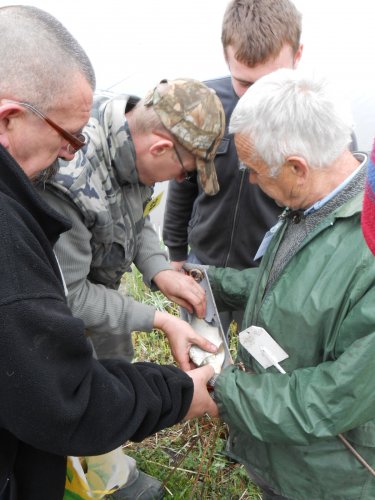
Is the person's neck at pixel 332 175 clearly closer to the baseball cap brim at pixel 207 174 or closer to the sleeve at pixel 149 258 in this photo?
the baseball cap brim at pixel 207 174

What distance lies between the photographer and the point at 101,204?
5.72 feet

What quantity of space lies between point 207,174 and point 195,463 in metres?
1.74

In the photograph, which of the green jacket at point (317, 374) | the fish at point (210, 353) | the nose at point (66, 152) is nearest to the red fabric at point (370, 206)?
the green jacket at point (317, 374)

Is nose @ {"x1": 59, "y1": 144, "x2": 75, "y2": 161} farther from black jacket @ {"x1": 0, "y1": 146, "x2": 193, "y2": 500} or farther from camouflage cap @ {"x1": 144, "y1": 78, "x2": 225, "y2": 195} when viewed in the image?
camouflage cap @ {"x1": 144, "y1": 78, "x2": 225, "y2": 195}

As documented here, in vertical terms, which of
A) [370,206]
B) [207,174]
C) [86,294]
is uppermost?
[370,206]

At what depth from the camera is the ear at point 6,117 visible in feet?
3.92

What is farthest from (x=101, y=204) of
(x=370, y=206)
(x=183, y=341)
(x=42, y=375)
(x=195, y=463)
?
(x=195, y=463)

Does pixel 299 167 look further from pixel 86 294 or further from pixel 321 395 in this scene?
pixel 86 294

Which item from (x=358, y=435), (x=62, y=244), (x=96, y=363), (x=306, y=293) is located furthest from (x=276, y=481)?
(x=62, y=244)

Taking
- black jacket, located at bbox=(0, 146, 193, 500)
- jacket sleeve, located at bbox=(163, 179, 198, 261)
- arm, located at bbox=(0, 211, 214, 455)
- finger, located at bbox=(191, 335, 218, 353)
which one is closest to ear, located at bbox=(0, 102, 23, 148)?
black jacket, located at bbox=(0, 146, 193, 500)

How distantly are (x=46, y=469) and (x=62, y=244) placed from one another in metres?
0.71

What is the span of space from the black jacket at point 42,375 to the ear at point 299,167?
2.24 feet

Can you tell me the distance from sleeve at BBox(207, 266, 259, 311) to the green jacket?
0.34 metres

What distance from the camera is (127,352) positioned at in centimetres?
265
